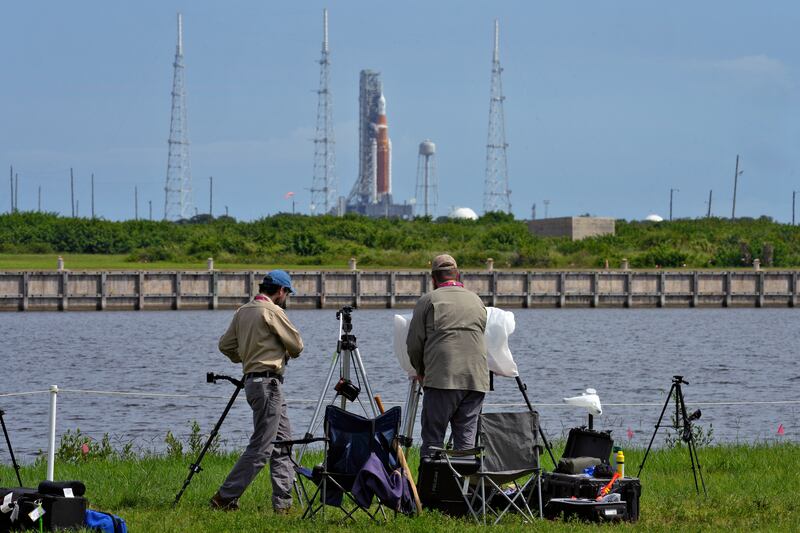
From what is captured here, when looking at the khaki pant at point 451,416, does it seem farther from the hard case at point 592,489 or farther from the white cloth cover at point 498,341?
the hard case at point 592,489

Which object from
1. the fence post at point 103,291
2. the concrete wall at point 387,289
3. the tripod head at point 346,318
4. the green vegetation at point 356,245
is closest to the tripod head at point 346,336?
the tripod head at point 346,318

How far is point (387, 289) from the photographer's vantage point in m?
70.8

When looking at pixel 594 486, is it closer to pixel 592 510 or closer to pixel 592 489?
pixel 592 489

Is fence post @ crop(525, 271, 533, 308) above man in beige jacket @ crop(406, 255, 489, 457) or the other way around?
the other way around

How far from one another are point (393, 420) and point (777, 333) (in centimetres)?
5441

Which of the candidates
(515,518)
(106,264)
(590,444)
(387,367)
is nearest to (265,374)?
(515,518)

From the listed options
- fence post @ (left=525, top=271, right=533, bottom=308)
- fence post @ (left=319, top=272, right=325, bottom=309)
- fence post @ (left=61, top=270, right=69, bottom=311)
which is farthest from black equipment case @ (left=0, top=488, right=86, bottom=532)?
fence post @ (left=525, top=271, right=533, bottom=308)

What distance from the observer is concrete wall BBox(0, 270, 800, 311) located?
6531 centimetres

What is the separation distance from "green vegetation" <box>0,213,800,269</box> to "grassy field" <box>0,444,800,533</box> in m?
65.8

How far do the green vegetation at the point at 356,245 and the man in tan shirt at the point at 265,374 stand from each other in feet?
227

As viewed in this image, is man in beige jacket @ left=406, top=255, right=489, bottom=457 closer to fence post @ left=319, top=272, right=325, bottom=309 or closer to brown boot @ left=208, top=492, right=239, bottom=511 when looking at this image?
brown boot @ left=208, top=492, right=239, bottom=511

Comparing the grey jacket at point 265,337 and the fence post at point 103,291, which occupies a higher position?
the grey jacket at point 265,337

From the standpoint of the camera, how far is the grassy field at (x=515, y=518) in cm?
1020

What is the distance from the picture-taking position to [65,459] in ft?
53.4
